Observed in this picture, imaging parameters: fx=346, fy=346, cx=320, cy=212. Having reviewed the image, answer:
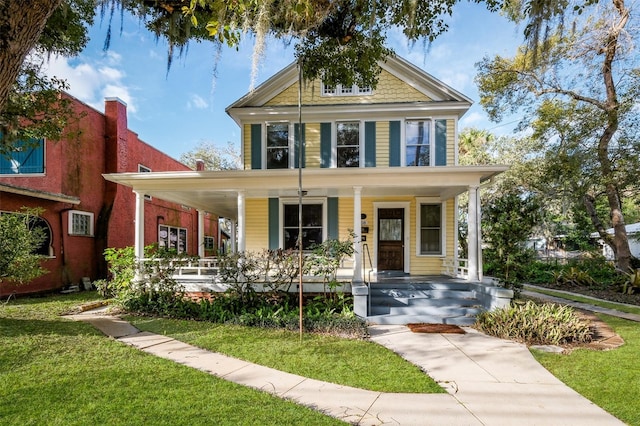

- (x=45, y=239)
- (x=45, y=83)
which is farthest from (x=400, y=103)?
(x=45, y=239)

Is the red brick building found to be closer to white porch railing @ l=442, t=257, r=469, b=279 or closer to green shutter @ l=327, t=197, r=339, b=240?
green shutter @ l=327, t=197, r=339, b=240

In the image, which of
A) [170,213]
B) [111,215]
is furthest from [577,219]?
[111,215]

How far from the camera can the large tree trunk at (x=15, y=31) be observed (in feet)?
10.1

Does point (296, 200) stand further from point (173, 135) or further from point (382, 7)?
point (173, 135)

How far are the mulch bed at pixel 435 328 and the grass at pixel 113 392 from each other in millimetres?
3914

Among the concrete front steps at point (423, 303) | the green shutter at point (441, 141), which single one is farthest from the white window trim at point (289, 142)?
the concrete front steps at point (423, 303)

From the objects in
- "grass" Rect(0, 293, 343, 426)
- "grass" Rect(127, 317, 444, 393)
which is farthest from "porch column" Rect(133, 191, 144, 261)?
"grass" Rect(0, 293, 343, 426)

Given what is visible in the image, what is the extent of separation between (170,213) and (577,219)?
25117 millimetres

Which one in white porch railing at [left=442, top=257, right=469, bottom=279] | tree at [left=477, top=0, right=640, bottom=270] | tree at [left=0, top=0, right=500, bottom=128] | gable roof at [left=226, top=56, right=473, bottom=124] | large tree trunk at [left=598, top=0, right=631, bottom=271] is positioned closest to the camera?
tree at [left=0, top=0, right=500, bottom=128]

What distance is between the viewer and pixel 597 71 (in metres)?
12.1

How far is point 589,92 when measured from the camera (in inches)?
489

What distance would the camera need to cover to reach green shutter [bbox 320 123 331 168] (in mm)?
10328

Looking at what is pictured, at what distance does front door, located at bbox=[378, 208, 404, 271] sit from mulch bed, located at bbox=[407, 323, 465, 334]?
332 centimetres

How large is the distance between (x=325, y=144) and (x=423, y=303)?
17.4ft
